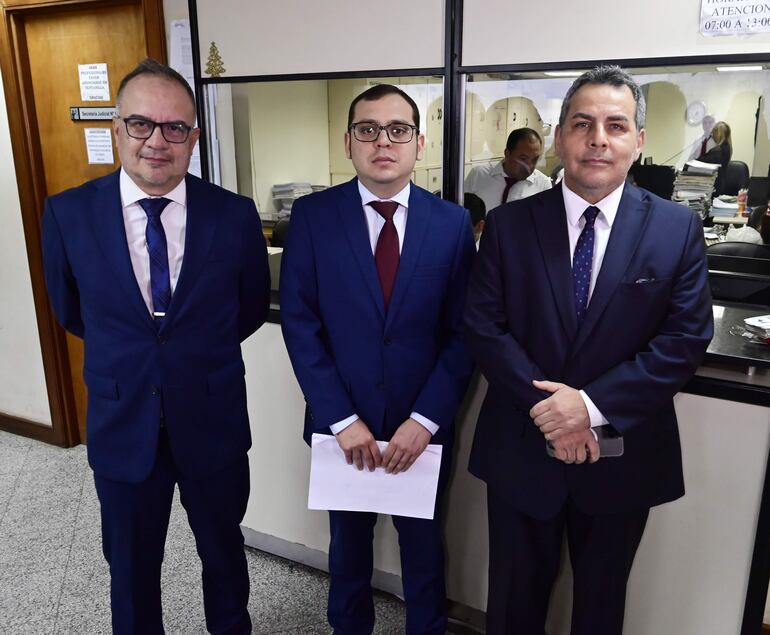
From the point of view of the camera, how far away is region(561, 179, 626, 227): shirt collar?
144 cm

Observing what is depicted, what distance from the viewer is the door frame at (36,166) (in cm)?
Result: 270

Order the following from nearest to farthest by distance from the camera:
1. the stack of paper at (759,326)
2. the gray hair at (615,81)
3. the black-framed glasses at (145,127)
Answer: the gray hair at (615,81), the black-framed glasses at (145,127), the stack of paper at (759,326)

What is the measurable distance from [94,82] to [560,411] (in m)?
2.55

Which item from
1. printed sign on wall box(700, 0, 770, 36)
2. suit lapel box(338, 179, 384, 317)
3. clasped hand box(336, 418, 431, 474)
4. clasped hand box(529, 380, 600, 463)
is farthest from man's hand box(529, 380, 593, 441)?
printed sign on wall box(700, 0, 770, 36)

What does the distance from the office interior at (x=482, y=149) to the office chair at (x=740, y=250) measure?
0.06m

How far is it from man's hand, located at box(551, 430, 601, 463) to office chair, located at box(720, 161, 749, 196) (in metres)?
0.86

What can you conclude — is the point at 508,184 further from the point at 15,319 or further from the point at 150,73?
the point at 15,319

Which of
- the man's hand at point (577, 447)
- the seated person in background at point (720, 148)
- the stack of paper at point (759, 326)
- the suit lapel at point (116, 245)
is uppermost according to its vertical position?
the seated person in background at point (720, 148)

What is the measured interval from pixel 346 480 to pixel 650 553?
2.75ft

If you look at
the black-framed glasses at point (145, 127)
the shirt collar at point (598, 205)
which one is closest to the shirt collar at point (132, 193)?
the black-framed glasses at point (145, 127)

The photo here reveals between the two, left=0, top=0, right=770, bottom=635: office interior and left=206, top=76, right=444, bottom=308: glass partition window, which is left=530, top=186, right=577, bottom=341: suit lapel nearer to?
left=0, top=0, right=770, bottom=635: office interior

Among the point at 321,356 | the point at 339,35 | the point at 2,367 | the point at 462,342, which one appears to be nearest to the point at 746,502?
the point at 462,342

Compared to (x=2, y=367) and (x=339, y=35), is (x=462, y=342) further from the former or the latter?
(x=2, y=367)

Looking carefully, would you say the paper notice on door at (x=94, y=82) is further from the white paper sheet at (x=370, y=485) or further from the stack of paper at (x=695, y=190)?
the stack of paper at (x=695, y=190)
